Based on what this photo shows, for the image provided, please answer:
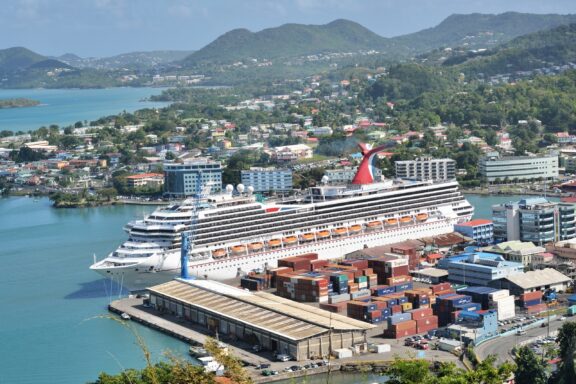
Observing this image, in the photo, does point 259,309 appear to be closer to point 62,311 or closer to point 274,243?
point 62,311

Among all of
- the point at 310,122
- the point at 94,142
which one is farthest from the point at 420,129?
the point at 94,142

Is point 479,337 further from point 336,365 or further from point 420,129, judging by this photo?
point 420,129

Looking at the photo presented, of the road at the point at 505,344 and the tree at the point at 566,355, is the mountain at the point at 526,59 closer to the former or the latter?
the road at the point at 505,344

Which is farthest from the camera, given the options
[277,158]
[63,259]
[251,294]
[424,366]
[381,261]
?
[277,158]

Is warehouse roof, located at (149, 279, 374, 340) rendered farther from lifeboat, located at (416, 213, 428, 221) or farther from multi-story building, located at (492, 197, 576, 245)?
multi-story building, located at (492, 197, 576, 245)

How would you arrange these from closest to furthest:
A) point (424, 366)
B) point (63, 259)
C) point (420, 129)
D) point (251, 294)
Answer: point (424, 366)
point (251, 294)
point (63, 259)
point (420, 129)

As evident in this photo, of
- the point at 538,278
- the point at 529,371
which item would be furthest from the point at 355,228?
the point at 529,371

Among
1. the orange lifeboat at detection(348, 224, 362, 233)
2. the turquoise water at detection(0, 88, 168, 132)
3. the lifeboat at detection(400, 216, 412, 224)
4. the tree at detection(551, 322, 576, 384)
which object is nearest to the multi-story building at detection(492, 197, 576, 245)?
the lifeboat at detection(400, 216, 412, 224)
